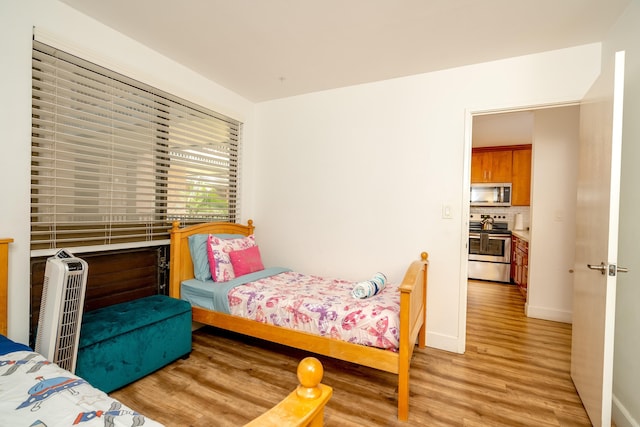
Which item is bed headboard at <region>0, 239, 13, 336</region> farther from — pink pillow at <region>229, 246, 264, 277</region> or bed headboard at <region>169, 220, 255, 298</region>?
pink pillow at <region>229, 246, 264, 277</region>

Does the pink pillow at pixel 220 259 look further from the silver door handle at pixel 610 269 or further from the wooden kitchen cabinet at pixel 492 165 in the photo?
the wooden kitchen cabinet at pixel 492 165

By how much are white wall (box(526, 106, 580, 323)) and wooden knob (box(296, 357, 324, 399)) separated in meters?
3.87

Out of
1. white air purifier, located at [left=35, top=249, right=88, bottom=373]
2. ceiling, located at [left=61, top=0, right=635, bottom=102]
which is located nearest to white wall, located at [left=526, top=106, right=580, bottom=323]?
ceiling, located at [left=61, top=0, right=635, bottom=102]

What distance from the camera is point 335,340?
6.81ft

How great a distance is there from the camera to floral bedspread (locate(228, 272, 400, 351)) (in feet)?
6.45

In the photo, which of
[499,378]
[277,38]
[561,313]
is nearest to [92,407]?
[277,38]

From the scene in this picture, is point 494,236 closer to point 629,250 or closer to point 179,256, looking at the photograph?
point 629,250

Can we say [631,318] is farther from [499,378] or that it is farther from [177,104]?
[177,104]

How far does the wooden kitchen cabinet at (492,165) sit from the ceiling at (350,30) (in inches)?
147

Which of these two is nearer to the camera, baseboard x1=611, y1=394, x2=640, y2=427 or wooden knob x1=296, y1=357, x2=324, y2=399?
wooden knob x1=296, y1=357, x2=324, y2=399

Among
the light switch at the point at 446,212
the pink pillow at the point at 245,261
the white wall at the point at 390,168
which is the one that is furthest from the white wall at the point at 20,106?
the light switch at the point at 446,212

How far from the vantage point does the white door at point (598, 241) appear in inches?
61.4

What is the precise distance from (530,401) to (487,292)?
2898 millimetres

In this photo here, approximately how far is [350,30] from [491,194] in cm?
481
